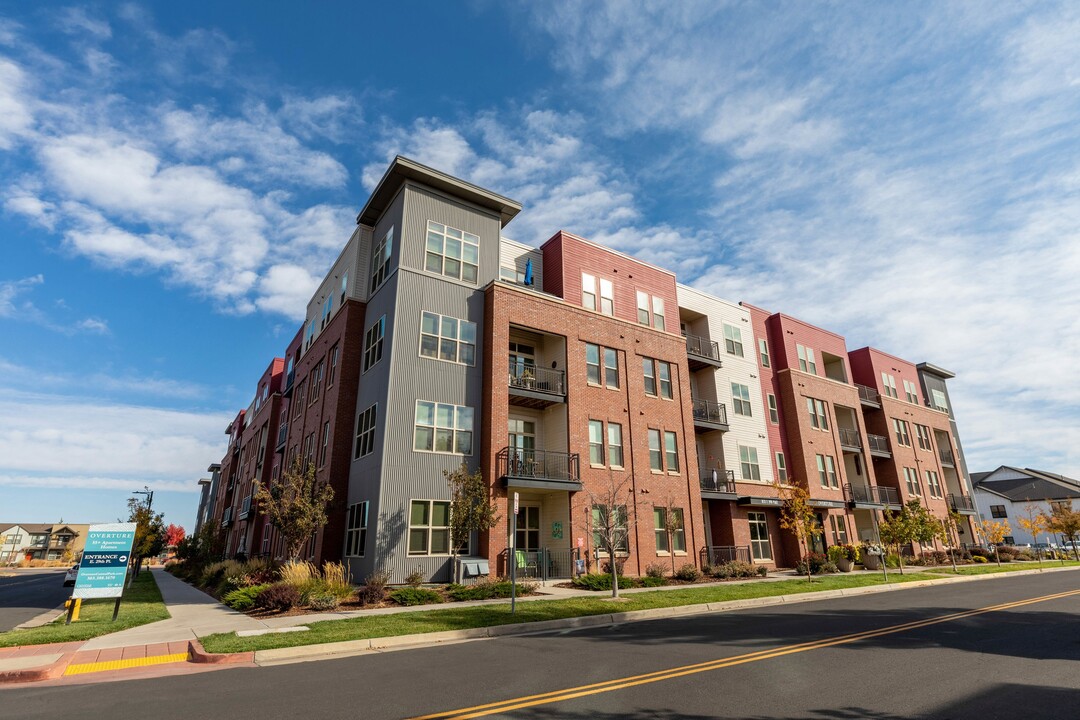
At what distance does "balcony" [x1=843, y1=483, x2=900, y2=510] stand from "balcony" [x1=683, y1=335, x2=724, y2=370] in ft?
40.9

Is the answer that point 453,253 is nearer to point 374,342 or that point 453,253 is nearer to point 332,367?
point 374,342

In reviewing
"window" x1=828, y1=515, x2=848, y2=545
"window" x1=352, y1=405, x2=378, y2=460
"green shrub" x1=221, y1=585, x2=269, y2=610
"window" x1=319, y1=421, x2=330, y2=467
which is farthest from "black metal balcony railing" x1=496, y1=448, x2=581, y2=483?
"window" x1=828, y1=515, x2=848, y2=545

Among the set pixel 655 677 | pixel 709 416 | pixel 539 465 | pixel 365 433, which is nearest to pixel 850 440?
pixel 709 416

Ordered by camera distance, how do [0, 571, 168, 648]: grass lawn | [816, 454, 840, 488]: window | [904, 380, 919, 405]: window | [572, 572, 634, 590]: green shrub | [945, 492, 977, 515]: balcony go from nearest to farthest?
[0, 571, 168, 648]: grass lawn < [572, 572, 634, 590]: green shrub < [816, 454, 840, 488]: window < [945, 492, 977, 515]: balcony < [904, 380, 919, 405]: window

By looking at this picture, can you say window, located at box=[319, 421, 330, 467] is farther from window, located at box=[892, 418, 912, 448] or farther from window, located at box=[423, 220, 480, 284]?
window, located at box=[892, 418, 912, 448]

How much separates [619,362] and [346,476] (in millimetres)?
13503

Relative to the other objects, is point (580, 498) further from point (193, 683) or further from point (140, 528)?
point (140, 528)

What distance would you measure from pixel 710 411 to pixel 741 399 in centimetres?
336

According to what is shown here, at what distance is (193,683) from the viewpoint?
8250 mm

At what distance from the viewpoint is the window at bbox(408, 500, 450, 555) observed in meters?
20.4

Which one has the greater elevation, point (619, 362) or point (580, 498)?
point (619, 362)

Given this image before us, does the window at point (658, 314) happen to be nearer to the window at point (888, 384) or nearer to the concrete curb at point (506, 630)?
the concrete curb at point (506, 630)

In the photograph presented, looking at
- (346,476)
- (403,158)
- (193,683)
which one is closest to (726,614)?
(193,683)

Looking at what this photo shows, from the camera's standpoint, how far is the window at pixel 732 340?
35.2m
